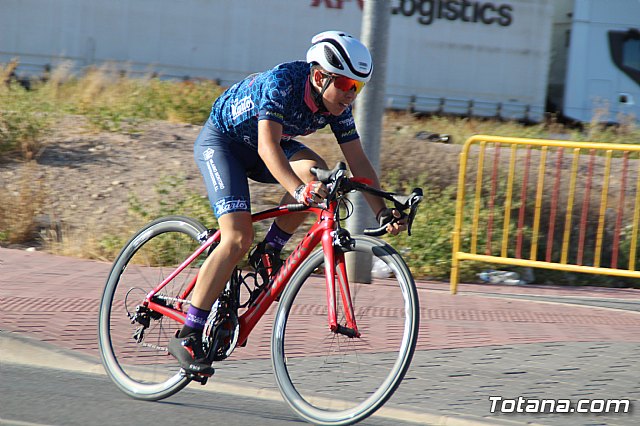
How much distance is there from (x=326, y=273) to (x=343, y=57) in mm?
1007

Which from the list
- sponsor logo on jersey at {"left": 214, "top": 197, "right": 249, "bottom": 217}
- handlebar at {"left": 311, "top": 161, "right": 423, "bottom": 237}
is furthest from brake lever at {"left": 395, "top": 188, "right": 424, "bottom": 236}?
sponsor logo on jersey at {"left": 214, "top": 197, "right": 249, "bottom": 217}

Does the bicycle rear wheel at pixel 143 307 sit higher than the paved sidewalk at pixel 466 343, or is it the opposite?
the bicycle rear wheel at pixel 143 307

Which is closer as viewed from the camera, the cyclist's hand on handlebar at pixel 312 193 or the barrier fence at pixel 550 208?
the cyclist's hand on handlebar at pixel 312 193

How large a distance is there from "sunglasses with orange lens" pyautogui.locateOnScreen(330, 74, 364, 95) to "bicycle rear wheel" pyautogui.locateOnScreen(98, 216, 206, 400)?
1.17m

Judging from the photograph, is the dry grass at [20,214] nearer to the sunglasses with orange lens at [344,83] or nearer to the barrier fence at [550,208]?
the barrier fence at [550,208]

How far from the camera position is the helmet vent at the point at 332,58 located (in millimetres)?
4523

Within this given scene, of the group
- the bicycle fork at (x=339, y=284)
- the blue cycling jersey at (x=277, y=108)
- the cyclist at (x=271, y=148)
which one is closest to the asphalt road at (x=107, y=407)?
the cyclist at (x=271, y=148)

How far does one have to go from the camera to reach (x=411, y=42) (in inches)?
1273

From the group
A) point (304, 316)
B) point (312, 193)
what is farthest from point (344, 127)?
point (304, 316)

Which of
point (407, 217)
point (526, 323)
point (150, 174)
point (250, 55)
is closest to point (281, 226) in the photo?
point (407, 217)

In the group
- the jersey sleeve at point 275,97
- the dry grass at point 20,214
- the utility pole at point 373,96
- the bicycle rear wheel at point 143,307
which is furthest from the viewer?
the dry grass at point 20,214

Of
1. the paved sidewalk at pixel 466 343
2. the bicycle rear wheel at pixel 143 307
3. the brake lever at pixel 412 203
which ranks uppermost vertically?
the brake lever at pixel 412 203

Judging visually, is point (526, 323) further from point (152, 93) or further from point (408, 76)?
point (408, 76)

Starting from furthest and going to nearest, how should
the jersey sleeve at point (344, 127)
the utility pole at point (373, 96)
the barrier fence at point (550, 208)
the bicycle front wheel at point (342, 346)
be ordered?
the utility pole at point (373, 96) → the barrier fence at point (550, 208) → the jersey sleeve at point (344, 127) → the bicycle front wheel at point (342, 346)
